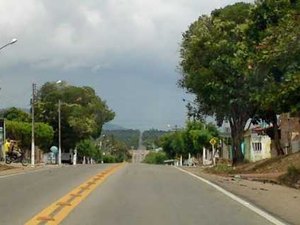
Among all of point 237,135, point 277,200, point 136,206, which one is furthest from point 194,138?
point 136,206

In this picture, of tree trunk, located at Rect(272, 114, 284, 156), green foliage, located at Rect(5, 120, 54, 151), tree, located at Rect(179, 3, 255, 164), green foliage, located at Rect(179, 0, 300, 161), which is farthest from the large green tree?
tree trunk, located at Rect(272, 114, 284, 156)

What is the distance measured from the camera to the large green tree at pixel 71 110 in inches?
3595

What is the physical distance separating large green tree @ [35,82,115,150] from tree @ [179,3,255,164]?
4278 centimetres

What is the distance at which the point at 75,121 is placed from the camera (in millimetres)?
90312

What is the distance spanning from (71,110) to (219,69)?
50.8 meters

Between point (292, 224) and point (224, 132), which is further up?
point (224, 132)

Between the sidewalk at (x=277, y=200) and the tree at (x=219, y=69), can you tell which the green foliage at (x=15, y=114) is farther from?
the sidewalk at (x=277, y=200)

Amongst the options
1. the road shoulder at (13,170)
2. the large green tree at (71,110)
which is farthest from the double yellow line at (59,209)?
the large green tree at (71,110)

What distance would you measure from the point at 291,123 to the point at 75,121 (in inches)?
1488

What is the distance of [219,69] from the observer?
43250mm

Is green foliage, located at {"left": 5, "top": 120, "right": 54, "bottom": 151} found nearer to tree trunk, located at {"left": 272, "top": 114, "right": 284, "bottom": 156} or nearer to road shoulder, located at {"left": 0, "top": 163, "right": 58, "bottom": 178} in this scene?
road shoulder, located at {"left": 0, "top": 163, "right": 58, "bottom": 178}

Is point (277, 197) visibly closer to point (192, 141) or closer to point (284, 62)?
point (284, 62)

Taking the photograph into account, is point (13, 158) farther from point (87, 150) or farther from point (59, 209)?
point (87, 150)

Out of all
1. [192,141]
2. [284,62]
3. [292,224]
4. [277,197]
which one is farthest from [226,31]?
[192,141]
